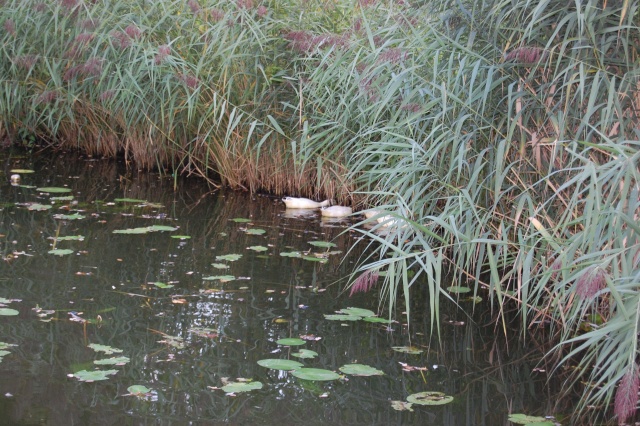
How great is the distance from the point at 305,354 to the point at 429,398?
494 millimetres

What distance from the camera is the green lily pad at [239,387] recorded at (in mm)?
2777

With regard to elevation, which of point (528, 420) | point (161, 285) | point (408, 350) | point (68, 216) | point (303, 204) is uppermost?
point (303, 204)

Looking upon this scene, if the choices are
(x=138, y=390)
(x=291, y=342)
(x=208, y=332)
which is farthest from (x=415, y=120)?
(x=138, y=390)

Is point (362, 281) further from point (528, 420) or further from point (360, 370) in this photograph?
point (528, 420)

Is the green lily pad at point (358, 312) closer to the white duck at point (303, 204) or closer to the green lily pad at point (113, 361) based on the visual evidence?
the green lily pad at point (113, 361)

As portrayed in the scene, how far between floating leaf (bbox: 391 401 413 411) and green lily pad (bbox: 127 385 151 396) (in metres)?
0.80

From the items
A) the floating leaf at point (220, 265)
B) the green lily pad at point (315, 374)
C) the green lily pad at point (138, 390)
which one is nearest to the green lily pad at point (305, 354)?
the green lily pad at point (315, 374)

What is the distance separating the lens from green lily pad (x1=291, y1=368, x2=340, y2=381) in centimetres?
289

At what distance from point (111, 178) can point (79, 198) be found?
0.61 m

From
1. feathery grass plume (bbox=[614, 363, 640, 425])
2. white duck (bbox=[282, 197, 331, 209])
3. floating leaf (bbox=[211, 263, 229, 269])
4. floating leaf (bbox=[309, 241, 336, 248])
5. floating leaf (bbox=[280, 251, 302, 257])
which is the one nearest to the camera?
feathery grass plume (bbox=[614, 363, 640, 425])

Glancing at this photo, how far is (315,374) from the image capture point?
9.54 ft

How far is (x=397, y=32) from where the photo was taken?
172 inches

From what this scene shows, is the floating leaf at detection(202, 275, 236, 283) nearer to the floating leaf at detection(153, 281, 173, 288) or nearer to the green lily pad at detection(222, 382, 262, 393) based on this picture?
the floating leaf at detection(153, 281, 173, 288)

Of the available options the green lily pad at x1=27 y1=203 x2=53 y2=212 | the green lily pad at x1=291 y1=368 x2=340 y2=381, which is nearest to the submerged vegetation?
the green lily pad at x1=291 y1=368 x2=340 y2=381
